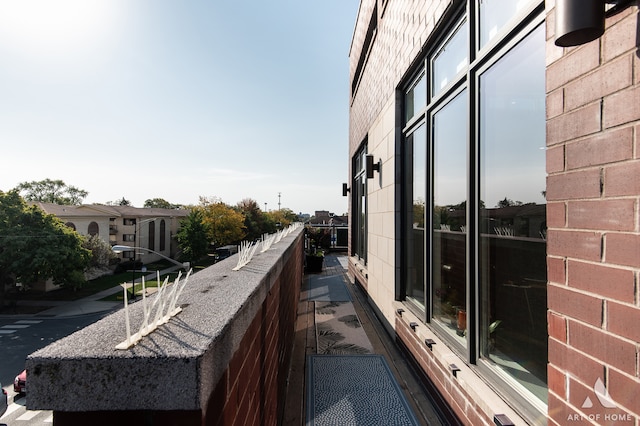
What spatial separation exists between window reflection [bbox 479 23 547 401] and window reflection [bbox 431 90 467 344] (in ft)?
1.20

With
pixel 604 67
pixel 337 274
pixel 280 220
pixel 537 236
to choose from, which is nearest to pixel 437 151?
pixel 537 236

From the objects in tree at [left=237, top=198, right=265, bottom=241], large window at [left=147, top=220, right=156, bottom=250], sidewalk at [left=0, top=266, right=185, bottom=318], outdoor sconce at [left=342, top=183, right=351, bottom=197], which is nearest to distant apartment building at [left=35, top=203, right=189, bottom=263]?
large window at [left=147, top=220, right=156, bottom=250]

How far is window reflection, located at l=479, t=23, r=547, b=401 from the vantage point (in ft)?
7.01

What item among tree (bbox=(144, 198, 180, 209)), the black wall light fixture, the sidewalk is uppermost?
tree (bbox=(144, 198, 180, 209))

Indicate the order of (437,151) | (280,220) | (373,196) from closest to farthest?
(437,151)
(373,196)
(280,220)

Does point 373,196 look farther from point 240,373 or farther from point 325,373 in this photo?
point 240,373

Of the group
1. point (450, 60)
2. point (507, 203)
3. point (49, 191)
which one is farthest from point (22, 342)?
point (49, 191)

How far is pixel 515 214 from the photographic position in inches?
94.7

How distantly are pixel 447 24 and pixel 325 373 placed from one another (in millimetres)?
4209

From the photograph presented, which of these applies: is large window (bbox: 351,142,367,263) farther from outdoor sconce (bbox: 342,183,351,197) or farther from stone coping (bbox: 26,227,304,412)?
stone coping (bbox: 26,227,304,412)

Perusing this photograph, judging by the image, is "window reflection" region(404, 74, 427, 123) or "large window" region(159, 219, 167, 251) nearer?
"window reflection" region(404, 74, 427, 123)

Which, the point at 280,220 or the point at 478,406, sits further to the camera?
the point at 280,220

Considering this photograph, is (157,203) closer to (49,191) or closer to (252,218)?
(49,191)

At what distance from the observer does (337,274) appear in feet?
40.9
